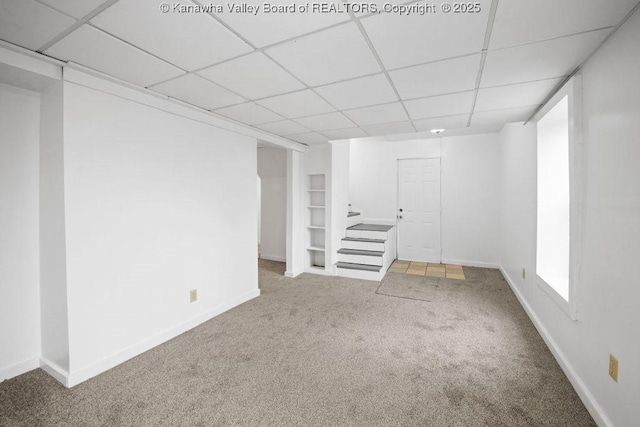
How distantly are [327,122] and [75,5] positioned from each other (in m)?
2.40

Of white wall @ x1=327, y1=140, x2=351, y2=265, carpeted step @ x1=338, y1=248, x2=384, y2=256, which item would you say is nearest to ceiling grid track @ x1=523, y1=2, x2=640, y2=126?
white wall @ x1=327, y1=140, x2=351, y2=265

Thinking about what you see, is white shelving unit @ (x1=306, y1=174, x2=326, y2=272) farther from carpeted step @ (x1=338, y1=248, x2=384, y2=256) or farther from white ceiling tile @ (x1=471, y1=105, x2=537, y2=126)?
white ceiling tile @ (x1=471, y1=105, x2=537, y2=126)

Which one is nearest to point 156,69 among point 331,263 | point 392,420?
point 392,420

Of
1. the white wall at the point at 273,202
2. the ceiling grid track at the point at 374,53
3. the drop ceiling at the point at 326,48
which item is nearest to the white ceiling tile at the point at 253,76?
the drop ceiling at the point at 326,48

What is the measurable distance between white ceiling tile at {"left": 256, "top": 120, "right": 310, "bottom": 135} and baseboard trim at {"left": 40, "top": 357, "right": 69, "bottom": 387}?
9.71 feet

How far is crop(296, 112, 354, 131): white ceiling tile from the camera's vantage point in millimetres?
3076

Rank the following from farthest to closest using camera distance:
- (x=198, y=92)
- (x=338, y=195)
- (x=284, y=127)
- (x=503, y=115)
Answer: (x=338, y=195) < (x=284, y=127) < (x=503, y=115) < (x=198, y=92)

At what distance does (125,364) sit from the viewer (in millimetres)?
2238

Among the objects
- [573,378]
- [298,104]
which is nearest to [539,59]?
[298,104]

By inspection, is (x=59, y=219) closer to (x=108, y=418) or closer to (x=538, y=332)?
(x=108, y=418)

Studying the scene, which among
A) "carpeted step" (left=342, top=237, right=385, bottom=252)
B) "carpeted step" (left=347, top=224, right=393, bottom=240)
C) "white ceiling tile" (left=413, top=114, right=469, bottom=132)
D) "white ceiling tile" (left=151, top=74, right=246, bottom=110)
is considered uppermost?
"white ceiling tile" (left=413, top=114, right=469, bottom=132)

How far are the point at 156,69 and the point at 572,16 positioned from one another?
254 cm

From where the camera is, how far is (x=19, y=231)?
2.04 metres

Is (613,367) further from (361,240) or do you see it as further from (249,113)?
(361,240)
